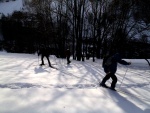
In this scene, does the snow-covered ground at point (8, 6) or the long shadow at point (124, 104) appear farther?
the snow-covered ground at point (8, 6)

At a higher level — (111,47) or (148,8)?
(148,8)

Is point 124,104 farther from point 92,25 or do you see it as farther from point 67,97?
Answer: point 92,25

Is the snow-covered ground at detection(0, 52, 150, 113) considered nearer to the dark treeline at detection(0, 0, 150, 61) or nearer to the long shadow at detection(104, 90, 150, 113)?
the long shadow at detection(104, 90, 150, 113)

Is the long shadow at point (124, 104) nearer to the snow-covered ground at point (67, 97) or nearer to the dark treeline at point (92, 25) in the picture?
the snow-covered ground at point (67, 97)

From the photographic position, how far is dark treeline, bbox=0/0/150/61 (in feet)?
96.6

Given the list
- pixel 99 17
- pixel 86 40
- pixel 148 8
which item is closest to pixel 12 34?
pixel 86 40

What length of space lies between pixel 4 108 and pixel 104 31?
2477 cm

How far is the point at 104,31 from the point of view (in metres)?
30.8

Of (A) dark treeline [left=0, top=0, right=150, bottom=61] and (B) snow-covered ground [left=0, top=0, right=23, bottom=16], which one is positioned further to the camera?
(B) snow-covered ground [left=0, top=0, right=23, bottom=16]

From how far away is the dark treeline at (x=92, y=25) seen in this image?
2944cm

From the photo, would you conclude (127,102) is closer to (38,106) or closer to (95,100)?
(95,100)

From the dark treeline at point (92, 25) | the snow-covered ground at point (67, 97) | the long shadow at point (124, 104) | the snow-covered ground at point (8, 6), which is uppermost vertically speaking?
the snow-covered ground at point (8, 6)

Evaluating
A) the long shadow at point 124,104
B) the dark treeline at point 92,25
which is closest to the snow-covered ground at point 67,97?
the long shadow at point 124,104

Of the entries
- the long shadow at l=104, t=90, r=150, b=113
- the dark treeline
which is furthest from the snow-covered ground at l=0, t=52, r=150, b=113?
the dark treeline
